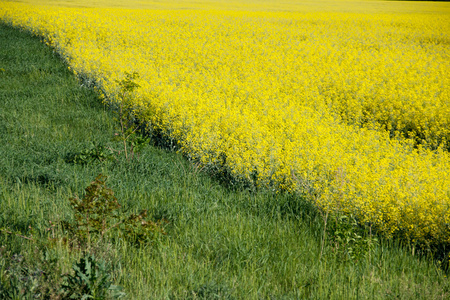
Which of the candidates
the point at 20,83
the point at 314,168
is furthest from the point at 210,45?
the point at 314,168

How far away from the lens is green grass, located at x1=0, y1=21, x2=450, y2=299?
2.69 meters

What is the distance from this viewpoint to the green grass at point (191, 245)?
269cm

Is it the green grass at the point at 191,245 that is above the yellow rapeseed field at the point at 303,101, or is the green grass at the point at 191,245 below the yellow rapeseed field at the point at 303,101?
below

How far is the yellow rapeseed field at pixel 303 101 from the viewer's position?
4.06 metres

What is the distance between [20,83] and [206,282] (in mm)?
8547

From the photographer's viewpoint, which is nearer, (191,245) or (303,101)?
(191,245)

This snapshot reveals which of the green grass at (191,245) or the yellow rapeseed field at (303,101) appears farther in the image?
the yellow rapeseed field at (303,101)

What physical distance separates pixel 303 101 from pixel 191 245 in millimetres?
5949

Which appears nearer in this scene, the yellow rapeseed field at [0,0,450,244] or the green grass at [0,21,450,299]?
the green grass at [0,21,450,299]

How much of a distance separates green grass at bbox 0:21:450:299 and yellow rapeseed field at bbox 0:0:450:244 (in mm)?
385

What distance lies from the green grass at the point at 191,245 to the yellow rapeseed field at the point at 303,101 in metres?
0.39

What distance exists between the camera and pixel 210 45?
14.2 m

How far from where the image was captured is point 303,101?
863cm

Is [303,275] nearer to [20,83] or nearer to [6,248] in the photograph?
[6,248]
